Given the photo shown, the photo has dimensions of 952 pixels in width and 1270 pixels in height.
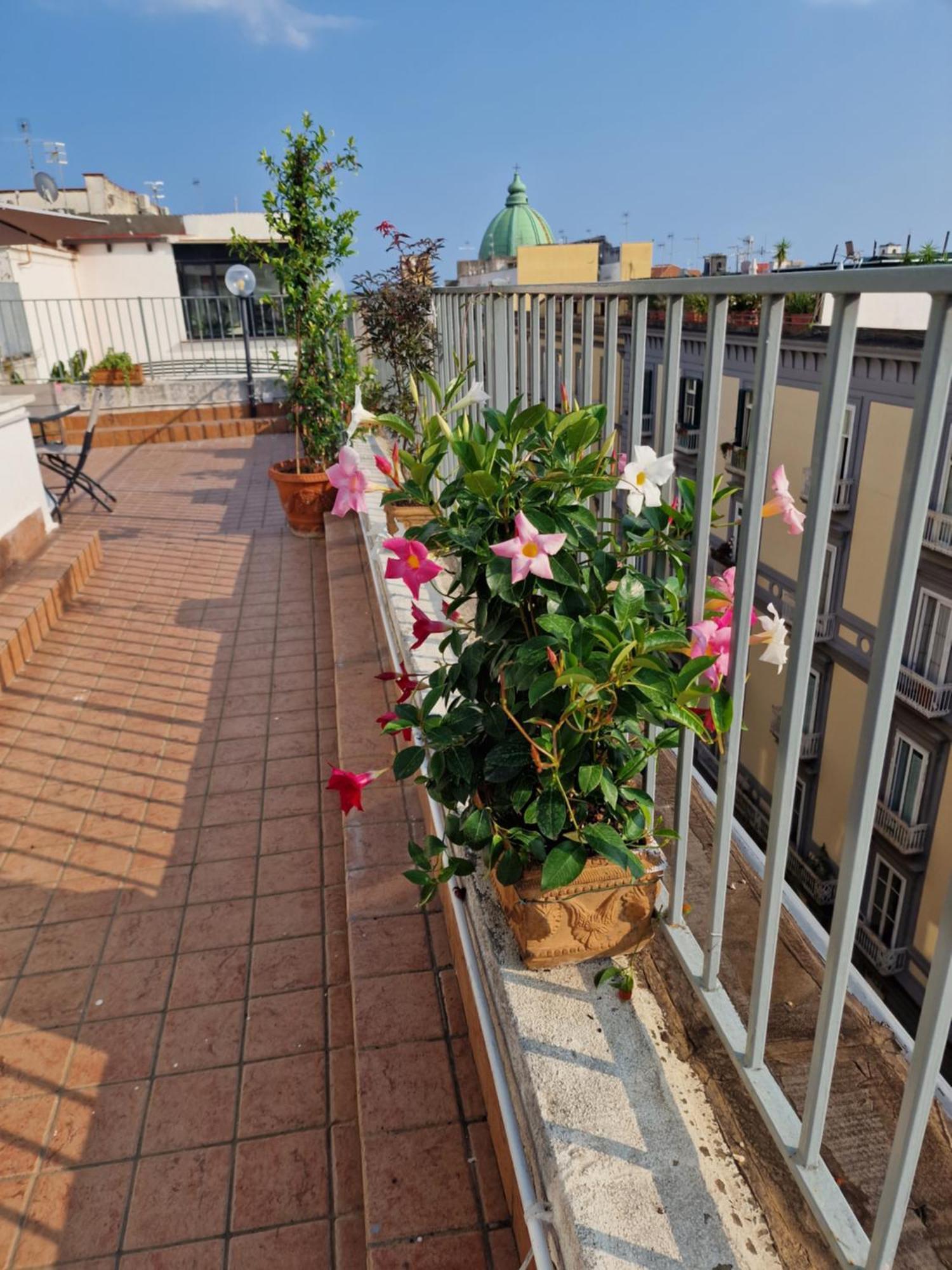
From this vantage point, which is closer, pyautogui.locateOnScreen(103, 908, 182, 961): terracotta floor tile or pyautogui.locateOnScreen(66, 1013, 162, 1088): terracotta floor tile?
pyautogui.locateOnScreen(66, 1013, 162, 1088): terracotta floor tile

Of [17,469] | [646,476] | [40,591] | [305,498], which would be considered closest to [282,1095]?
[646,476]

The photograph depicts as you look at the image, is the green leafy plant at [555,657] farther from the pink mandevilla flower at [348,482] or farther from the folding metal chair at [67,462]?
the folding metal chair at [67,462]

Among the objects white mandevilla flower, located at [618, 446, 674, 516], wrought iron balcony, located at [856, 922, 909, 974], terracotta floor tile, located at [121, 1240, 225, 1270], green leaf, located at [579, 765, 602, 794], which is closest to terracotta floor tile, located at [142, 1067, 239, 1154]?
terracotta floor tile, located at [121, 1240, 225, 1270]

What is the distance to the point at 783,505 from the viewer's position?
3.59 ft

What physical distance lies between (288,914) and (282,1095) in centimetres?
61

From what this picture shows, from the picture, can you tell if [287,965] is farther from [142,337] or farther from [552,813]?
[142,337]

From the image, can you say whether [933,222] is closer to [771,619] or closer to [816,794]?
[816,794]

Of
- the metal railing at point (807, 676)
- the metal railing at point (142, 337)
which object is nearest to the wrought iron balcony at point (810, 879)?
the metal railing at point (142, 337)

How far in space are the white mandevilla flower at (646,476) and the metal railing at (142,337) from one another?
12256mm

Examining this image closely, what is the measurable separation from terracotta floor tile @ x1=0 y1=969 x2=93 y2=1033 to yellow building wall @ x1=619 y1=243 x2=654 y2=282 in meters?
16.3

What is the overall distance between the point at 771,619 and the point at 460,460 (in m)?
0.53

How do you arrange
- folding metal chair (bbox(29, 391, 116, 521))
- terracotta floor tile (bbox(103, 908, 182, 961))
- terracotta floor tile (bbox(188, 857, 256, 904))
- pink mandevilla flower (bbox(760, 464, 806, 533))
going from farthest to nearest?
folding metal chair (bbox(29, 391, 116, 521)), terracotta floor tile (bbox(188, 857, 256, 904)), terracotta floor tile (bbox(103, 908, 182, 961)), pink mandevilla flower (bbox(760, 464, 806, 533))

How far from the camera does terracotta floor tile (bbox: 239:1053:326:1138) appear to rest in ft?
6.15

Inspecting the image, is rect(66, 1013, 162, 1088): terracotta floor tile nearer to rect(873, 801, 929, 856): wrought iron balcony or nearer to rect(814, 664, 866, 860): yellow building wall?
rect(814, 664, 866, 860): yellow building wall
